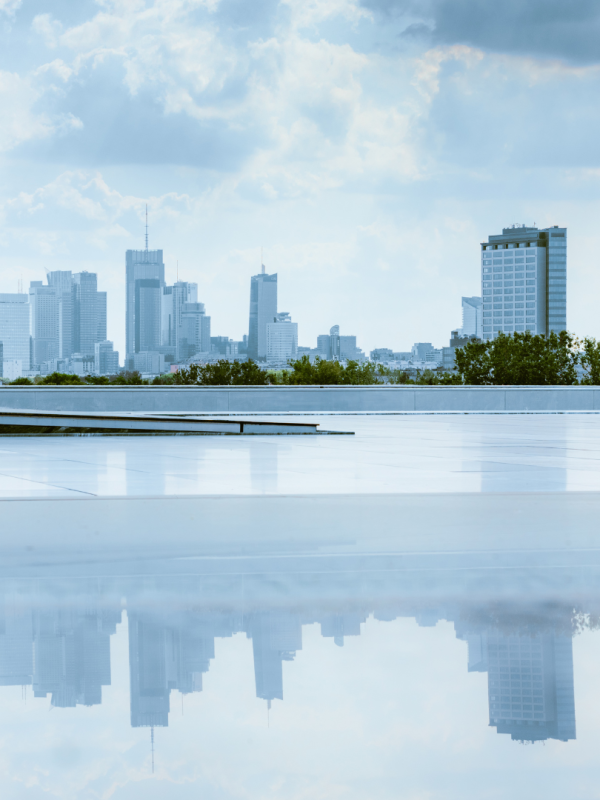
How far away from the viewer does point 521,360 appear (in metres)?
39.7

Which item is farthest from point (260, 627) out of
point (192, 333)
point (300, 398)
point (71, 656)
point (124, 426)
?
point (192, 333)

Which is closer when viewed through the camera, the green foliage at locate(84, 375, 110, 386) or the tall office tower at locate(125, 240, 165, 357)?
the green foliage at locate(84, 375, 110, 386)

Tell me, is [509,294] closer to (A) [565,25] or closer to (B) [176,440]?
(A) [565,25]

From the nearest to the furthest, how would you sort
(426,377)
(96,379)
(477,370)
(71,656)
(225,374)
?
Answer: (71,656) → (96,379) → (225,374) → (477,370) → (426,377)

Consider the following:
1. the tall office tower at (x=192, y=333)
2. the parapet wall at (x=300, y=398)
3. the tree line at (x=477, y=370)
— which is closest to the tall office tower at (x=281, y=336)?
the tall office tower at (x=192, y=333)

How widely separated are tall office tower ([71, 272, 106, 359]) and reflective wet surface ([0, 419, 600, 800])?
59768 millimetres

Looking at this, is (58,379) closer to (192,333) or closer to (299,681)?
(299,681)

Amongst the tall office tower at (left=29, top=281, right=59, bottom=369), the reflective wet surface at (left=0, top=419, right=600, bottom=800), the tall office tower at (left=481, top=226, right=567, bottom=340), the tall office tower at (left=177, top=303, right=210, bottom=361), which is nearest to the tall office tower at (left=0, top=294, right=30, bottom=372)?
the tall office tower at (left=29, top=281, right=59, bottom=369)

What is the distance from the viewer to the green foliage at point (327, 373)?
144ft

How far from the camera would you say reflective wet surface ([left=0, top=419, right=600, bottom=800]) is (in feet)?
10.8

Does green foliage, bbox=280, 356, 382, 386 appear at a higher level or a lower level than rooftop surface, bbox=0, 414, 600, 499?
higher

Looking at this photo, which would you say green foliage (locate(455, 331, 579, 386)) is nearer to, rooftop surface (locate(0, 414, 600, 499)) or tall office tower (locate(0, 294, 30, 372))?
rooftop surface (locate(0, 414, 600, 499))

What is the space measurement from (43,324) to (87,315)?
3.59 metres

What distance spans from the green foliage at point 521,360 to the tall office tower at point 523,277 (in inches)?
3299
